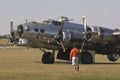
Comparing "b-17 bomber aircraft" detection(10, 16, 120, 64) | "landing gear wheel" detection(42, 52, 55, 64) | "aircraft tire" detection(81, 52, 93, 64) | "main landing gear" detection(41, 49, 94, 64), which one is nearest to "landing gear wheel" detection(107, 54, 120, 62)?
"b-17 bomber aircraft" detection(10, 16, 120, 64)

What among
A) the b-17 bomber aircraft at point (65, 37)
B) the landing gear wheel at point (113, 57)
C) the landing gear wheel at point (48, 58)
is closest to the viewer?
the b-17 bomber aircraft at point (65, 37)

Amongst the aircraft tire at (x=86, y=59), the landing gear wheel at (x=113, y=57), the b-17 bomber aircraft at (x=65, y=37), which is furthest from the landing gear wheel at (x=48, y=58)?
the landing gear wheel at (x=113, y=57)

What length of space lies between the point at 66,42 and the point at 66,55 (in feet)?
8.80

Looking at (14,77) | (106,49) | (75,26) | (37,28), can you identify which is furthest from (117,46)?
(14,77)

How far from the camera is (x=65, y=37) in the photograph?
143 ft

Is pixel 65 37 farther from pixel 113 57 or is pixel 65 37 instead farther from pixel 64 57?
pixel 113 57

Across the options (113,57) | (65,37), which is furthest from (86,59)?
(113,57)

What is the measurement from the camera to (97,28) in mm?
45312

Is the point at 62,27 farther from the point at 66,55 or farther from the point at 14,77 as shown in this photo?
the point at 14,77

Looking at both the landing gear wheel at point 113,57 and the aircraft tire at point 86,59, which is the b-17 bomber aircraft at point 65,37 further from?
the landing gear wheel at point 113,57

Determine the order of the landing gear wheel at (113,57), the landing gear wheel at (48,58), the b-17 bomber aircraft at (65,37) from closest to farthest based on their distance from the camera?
the b-17 bomber aircraft at (65,37) → the landing gear wheel at (48,58) → the landing gear wheel at (113,57)

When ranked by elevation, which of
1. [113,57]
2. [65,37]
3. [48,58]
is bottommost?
[113,57]

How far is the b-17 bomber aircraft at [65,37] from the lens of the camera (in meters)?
43.6

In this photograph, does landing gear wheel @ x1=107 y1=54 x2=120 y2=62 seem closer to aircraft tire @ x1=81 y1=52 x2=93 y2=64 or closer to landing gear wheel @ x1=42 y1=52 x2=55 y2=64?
aircraft tire @ x1=81 y1=52 x2=93 y2=64
